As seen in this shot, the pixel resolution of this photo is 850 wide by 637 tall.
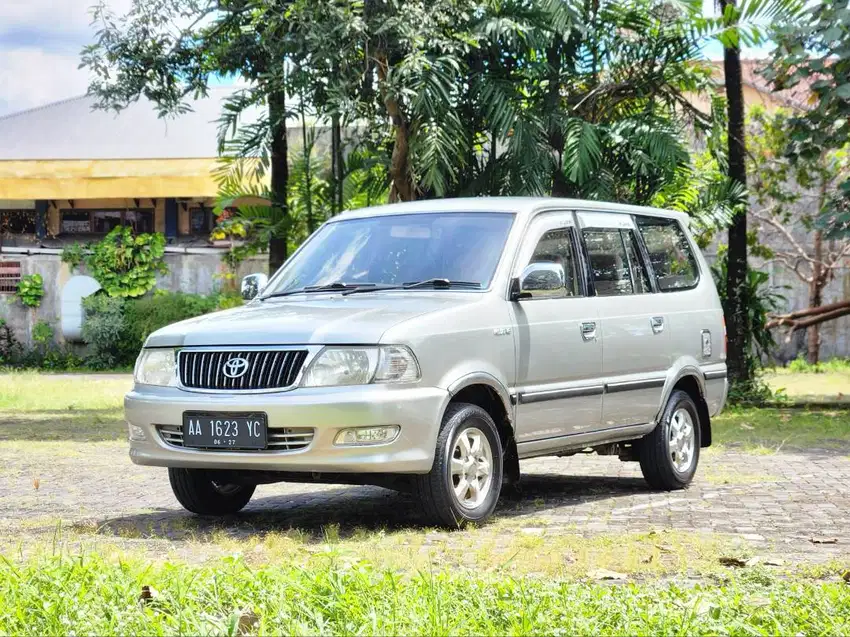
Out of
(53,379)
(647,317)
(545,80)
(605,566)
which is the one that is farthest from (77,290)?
(605,566)

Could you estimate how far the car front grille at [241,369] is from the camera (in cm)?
706

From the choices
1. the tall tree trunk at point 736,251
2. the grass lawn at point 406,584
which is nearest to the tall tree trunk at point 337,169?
the tall tree trunk at point 736,251

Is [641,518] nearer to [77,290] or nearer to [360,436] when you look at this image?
[360,436]

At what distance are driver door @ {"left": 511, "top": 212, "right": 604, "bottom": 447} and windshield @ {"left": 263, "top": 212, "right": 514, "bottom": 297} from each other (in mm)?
227

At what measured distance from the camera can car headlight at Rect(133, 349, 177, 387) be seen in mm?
7566

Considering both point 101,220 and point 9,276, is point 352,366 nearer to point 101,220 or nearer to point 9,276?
point 9,276

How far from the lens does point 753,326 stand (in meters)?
19.3

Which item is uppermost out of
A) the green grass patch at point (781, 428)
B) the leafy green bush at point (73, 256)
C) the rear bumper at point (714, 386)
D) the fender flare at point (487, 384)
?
the leafy green bush at point (73, 256)

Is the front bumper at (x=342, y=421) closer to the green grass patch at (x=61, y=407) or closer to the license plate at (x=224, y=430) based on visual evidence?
the license plate at (x=224, y=430)

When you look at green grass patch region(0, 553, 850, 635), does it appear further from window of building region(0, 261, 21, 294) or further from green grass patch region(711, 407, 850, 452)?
window of building region(0, 261, 21, 294)

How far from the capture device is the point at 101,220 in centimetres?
3344

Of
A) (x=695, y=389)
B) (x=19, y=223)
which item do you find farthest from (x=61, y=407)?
(x=19, y=223)

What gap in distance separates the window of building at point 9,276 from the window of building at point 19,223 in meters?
5.78

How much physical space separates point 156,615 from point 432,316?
9.82ft
